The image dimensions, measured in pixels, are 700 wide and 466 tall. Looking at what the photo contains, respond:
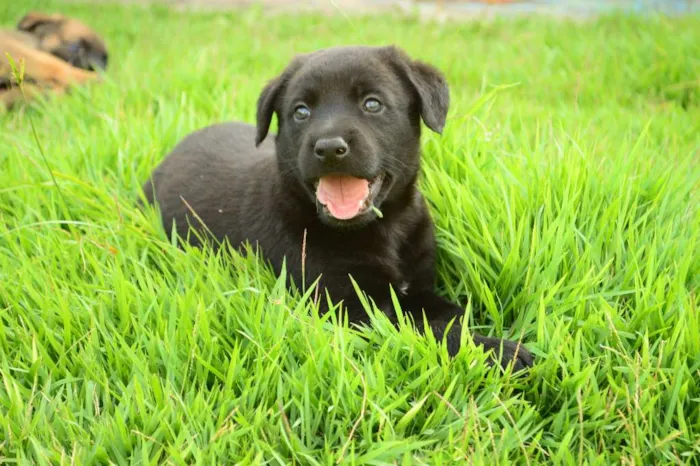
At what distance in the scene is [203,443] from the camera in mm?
2064

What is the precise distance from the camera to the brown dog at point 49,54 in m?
5.34

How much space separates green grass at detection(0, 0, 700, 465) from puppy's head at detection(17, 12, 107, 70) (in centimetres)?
217

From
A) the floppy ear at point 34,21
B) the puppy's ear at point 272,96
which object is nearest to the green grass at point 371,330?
the puppy's ear at point 272,96

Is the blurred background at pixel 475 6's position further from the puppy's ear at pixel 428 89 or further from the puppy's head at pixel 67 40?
the puppy's ear at pixel 428 89

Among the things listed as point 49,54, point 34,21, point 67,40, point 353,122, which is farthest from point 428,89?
point 34,21

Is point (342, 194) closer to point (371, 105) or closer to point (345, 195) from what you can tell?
point (345, 195)

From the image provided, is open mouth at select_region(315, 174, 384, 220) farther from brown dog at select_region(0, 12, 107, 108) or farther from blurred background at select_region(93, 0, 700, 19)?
blurred background at select_region(93, 0, 700, 19)

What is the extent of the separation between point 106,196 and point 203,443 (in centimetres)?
164

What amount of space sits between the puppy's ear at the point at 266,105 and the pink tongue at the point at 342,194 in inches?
17.2

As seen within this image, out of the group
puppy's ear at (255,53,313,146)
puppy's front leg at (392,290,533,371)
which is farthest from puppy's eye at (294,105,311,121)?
puppy's front leg at (392,290,533,371)

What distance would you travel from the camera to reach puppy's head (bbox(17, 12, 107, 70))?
616cm

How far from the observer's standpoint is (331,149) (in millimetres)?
2588

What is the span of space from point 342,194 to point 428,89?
546mm

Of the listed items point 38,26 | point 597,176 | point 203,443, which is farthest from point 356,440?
point 38,26
